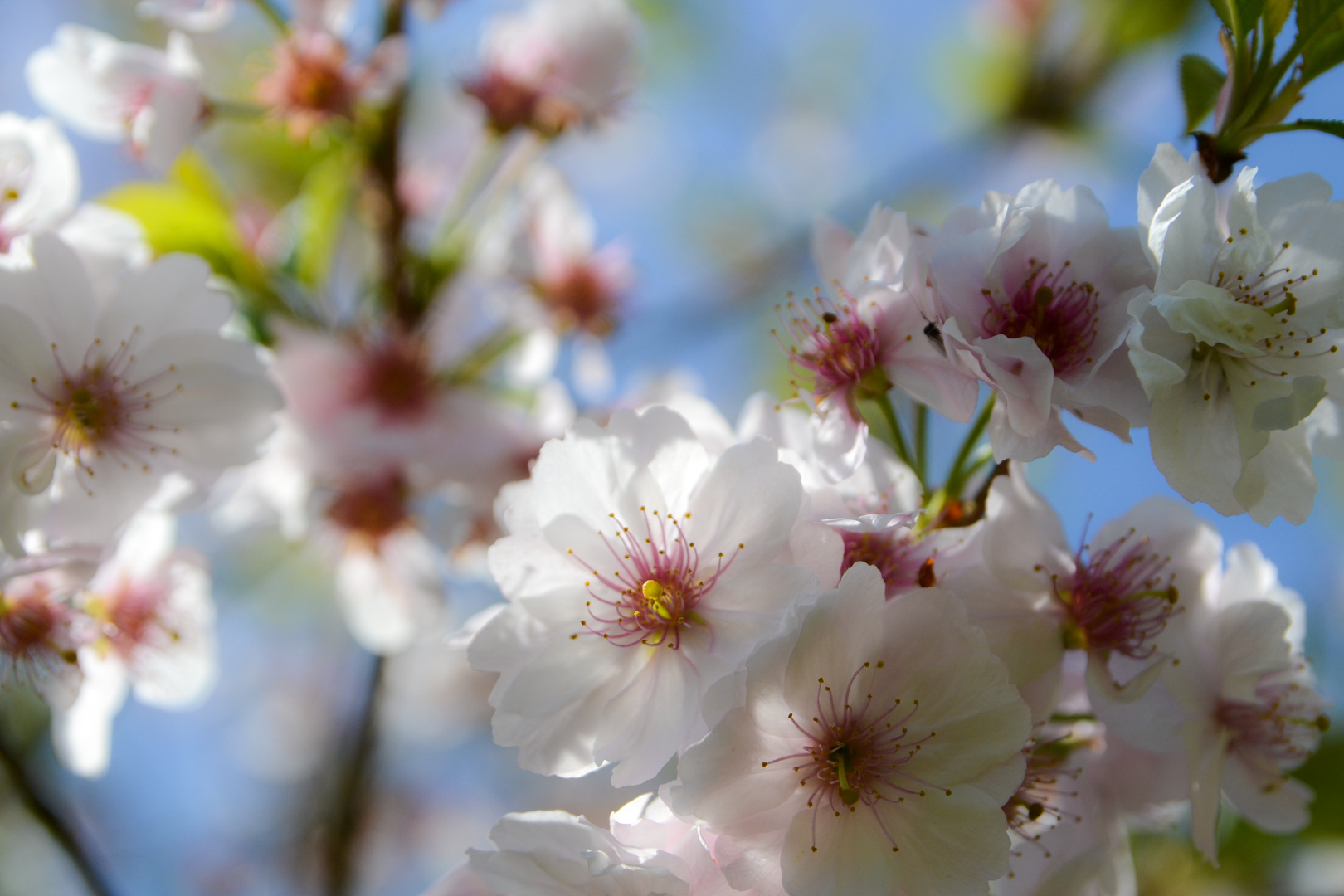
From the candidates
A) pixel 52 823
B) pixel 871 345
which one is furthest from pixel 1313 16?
pixel 52 823

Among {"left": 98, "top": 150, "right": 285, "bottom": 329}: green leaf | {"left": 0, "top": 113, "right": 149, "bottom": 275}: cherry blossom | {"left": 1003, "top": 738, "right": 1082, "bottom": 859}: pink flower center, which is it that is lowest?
{"left": 1003, "top": 738, "right": 1082, "bottom": 859}: pink flower center

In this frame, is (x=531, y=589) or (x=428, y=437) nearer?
(x=531, y=589)

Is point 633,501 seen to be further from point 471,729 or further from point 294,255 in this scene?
point 471,729

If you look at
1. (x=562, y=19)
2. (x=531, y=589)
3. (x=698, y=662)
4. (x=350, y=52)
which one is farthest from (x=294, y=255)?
(x=698, y=662)

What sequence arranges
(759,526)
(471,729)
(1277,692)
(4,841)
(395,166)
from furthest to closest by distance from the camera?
(471,729), (4,841), (395,166), (1277,692), (759,526)

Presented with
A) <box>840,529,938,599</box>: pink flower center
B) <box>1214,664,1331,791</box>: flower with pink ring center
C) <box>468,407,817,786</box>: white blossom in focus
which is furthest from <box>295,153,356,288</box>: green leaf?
<box>1214,664,1331,791</box>: flower with pink ring center

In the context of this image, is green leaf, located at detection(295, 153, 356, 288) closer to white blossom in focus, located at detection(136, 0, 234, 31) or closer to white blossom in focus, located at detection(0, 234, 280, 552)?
white blossom in focus, located at detection(136, 0, 234, 31)

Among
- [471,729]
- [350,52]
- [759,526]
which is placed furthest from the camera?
[471,729]
